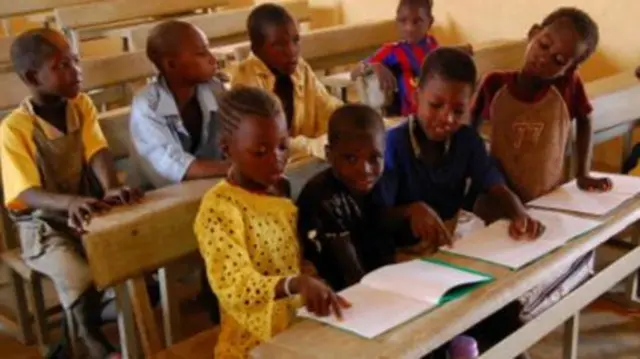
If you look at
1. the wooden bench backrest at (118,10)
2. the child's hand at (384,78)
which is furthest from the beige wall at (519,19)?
the child's hand at (384,78)

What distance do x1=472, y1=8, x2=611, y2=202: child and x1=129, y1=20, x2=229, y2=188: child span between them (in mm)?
852

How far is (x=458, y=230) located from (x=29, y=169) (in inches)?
50.5

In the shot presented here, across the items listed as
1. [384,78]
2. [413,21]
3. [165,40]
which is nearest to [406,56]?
[413,21]

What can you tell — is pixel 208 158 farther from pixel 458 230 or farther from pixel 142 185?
pixel 458 230

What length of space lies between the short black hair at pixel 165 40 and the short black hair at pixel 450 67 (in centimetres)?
88

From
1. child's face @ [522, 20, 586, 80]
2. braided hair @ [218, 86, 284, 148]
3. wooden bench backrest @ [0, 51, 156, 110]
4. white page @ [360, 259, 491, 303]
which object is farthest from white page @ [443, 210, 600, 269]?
wooden bench backrest @ [0, 51, 156, 110]

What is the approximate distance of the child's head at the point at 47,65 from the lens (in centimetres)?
253

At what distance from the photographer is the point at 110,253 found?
179cm

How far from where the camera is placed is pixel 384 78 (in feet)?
10.5

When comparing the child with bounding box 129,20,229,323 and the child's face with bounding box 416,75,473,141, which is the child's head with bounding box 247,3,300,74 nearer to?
the child with bounding box 129,20,229,323

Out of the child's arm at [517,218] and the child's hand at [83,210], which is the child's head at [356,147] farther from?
the child's hand at [83,210]

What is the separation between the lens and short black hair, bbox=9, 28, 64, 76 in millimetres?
2535

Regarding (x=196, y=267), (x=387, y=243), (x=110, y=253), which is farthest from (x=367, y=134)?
(x=196, y=267)

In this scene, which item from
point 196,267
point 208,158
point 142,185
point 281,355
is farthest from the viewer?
point 142,185
